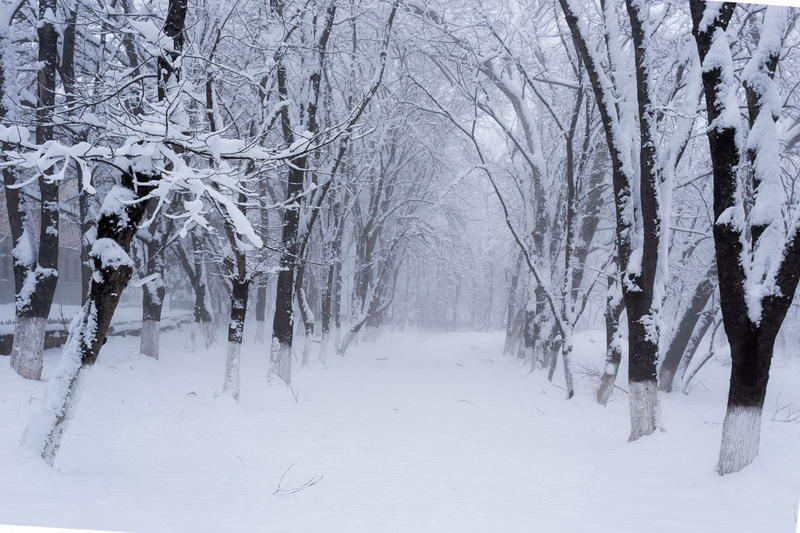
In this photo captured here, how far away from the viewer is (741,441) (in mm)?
4820

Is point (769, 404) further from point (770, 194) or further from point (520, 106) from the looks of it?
point (520, 106)

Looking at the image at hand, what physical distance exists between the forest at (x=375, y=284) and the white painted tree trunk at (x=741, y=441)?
0.02 metres

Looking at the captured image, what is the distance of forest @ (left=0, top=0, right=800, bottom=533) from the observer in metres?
4.35

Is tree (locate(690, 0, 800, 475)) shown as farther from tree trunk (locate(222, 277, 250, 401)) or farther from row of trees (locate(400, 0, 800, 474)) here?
tree trunk (locate(222, 277, 250, 401))

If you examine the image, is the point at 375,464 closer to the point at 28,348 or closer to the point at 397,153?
the point at 28,348

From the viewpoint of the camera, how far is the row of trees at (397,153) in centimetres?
457

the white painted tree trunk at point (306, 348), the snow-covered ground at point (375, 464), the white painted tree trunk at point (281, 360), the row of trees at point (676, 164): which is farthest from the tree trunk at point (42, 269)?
the row of trees at point (676, 164)

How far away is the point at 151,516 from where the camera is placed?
3.86 metres

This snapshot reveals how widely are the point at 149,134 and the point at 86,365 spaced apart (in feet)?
6.38

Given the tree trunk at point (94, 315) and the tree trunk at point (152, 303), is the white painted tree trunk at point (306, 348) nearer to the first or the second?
the tree trunk at point (152, 303)

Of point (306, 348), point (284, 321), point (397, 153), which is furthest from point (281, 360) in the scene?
point (397, 153)

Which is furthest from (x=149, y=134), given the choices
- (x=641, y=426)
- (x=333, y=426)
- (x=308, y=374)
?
(x=308, y=374)

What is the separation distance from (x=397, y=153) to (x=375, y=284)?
4167 mm

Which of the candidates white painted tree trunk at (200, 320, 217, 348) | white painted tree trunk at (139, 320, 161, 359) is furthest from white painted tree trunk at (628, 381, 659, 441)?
white painted tree trunk at (200, 320, 217, 348)
